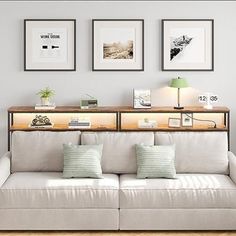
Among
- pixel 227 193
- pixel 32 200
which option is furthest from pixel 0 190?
pixel 227 193

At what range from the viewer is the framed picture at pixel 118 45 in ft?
23.9


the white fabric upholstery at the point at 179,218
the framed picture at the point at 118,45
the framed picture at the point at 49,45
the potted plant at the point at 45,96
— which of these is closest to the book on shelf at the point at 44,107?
the potted plant at the point at 45,96

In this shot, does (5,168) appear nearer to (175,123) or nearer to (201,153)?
(201,153)

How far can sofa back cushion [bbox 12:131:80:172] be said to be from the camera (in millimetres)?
6219

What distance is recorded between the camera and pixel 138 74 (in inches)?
291

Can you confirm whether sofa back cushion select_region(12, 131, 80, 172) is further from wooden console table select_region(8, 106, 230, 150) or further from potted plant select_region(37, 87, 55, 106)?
potted plant select_region(37, 87, 55, 106)

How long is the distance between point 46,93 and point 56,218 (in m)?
2.03

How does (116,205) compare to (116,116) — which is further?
(116,116)

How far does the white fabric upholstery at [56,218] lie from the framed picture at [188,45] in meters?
2.36

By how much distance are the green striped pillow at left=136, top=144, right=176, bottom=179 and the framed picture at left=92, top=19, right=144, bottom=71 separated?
153 centimetres

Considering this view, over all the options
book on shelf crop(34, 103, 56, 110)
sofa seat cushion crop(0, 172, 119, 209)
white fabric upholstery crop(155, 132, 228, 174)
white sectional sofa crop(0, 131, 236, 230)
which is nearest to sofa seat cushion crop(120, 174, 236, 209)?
white sectional sofa crop(0, 131, 236, 230)

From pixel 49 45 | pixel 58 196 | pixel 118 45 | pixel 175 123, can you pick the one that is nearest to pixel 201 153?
pixel 175 123

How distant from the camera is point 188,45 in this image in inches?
288

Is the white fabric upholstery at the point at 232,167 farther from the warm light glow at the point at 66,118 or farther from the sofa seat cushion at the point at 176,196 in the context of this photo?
the warm light glow at the point at 66,118
